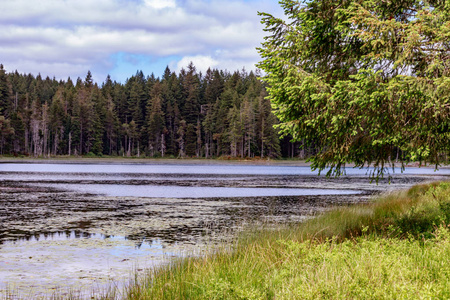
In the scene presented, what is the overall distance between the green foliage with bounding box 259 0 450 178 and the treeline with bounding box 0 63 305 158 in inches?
4086

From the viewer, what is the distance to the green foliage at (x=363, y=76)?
11.0 m

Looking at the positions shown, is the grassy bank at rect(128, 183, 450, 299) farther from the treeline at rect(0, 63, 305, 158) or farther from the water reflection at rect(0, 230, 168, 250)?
the treeline at rect(0, 63, 305, 158)

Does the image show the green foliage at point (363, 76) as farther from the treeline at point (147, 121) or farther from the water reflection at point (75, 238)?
the treeline at point (147, 121)

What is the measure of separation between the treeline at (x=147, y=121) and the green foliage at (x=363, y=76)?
10379 centimetres

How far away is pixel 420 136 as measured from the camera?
44.8 ft

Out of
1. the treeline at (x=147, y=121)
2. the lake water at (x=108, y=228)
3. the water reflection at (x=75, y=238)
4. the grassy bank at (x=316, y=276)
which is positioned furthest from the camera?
the treeline at (x=147, y=121)

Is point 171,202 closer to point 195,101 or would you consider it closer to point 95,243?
point 95,243

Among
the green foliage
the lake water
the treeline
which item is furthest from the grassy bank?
the treeline

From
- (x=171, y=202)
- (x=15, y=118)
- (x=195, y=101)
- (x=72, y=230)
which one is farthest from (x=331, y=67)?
(x=195, y=101)

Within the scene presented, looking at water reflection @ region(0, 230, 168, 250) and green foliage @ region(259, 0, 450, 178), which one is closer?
green foliage @ region(259, 0, 450, 178)

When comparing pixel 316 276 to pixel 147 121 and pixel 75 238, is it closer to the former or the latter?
pixel 75 238

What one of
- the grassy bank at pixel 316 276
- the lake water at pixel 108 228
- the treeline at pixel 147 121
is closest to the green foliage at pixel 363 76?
the grassy bank at pixel 316 276

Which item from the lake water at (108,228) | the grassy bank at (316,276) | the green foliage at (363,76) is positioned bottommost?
the lake water at (108,228)

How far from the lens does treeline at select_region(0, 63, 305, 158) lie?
12206cm
